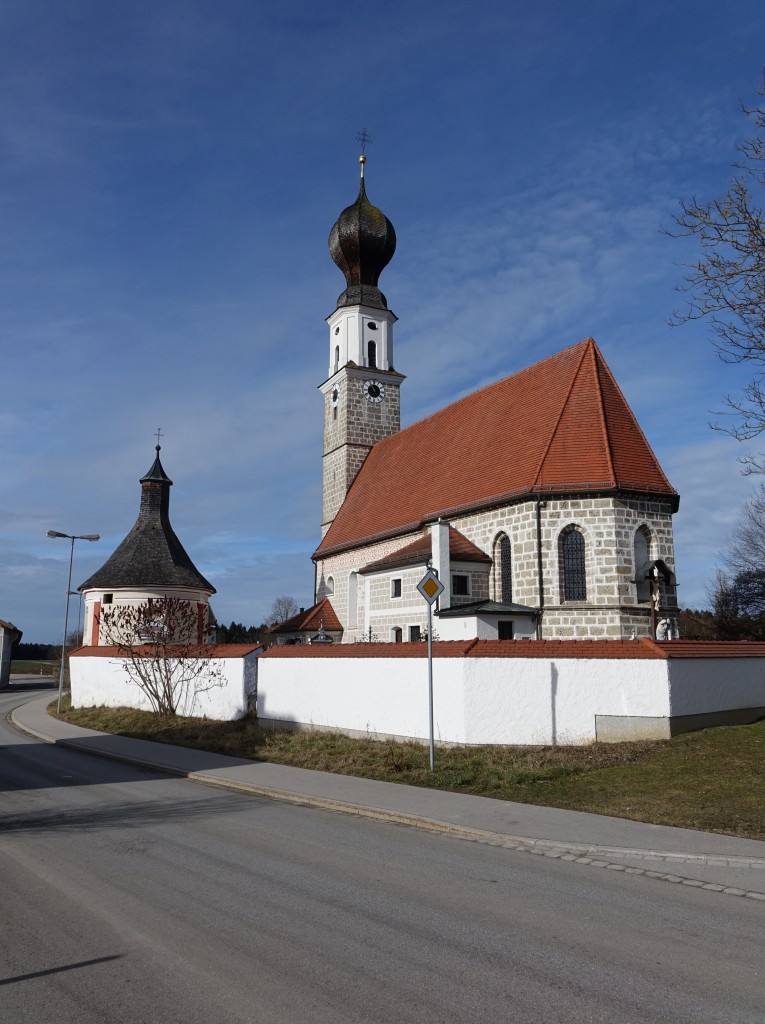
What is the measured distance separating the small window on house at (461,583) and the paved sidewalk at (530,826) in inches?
427

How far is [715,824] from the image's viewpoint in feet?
30.6

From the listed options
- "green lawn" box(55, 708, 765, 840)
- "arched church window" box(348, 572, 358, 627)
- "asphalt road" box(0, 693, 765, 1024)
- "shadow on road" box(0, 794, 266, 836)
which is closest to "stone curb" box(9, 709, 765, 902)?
"asphalt road" box(0, 693, 765, 1024)

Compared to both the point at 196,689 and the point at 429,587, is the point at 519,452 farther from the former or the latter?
the point at 429,587

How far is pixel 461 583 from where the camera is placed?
2472 centimetres

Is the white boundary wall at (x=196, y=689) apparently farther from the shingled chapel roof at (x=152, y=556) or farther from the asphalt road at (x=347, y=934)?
the asphalt road at (x=347, y=934)

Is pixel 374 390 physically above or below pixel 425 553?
above

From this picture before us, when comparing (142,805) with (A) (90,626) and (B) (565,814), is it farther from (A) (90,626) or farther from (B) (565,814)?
(A) (90,626)

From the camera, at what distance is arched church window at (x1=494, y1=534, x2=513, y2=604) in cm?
2431

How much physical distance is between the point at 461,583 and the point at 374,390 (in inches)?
662

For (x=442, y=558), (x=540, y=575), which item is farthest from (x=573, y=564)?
(x=442, y=558)

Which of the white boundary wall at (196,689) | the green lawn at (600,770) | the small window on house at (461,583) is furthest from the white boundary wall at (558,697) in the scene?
the small window on house at (461,583)

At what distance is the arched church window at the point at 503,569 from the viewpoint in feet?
79.8

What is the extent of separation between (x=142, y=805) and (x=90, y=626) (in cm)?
2957

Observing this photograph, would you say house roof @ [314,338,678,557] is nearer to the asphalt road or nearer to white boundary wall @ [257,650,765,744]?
white boundary wall @ [257,650,765,744]
